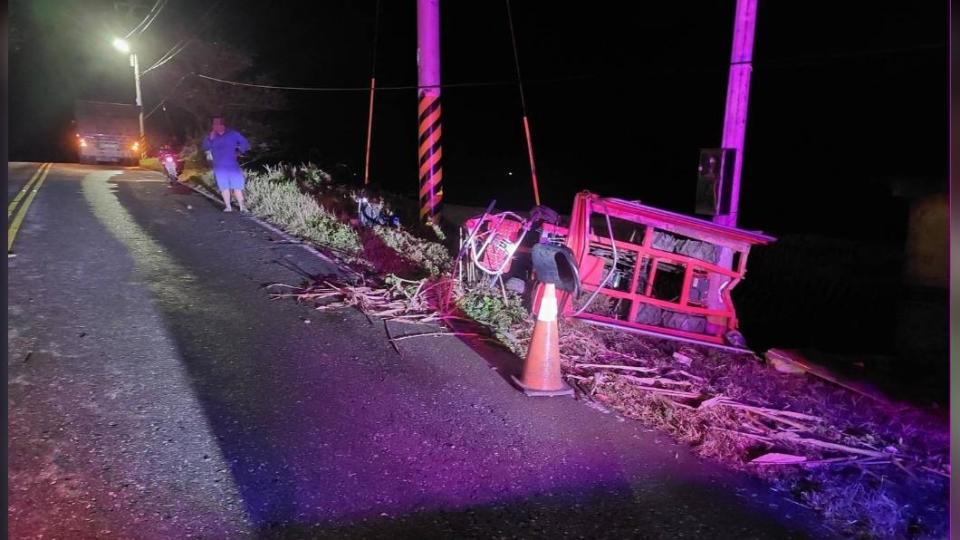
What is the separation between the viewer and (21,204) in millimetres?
11742

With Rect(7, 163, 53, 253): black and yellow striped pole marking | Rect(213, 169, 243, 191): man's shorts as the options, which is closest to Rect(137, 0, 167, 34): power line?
Rect(7, 163, 53, 253): black and yellow striped pole marking

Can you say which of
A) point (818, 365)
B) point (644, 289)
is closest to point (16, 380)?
point (644, 289)

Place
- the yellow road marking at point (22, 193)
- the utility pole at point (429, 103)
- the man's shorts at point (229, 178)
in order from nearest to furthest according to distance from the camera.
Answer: the utility pole at point (429, 103) → the man's shorts at point (229, 178) → the yellow road marking at point (22, 193)

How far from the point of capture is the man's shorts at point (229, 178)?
37.4 feet

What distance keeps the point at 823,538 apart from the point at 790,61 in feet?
16.9

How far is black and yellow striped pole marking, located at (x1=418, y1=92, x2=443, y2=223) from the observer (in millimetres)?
11031

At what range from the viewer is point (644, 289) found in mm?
7379

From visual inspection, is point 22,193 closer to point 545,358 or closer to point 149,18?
point 545,358

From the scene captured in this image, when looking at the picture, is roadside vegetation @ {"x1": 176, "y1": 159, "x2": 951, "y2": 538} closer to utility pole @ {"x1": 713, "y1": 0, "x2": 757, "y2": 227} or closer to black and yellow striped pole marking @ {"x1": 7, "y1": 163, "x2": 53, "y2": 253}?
utility pole @ {"x1": 713, "y1": 0, "x2": 757, "y2": 227}

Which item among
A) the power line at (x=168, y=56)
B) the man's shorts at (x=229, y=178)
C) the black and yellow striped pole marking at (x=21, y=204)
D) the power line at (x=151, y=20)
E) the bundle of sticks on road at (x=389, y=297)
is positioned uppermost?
the power line at (x=151, y=20)

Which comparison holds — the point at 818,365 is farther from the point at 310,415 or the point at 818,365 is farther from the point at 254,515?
the point at 254,515

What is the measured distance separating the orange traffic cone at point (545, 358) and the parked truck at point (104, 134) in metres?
30.6

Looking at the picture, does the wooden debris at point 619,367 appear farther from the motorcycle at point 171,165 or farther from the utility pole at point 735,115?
the motorcycle at point 171,165

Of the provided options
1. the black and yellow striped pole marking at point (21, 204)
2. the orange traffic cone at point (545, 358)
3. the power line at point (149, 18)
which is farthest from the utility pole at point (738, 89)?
the power line at point (149, 18)
